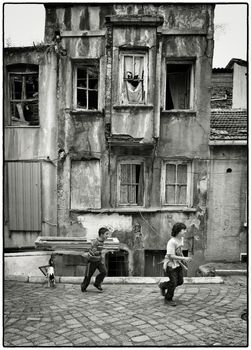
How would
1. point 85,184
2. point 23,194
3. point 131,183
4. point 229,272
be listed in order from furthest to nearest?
point 131,183 → point 85,184 → point 23,194 → point 229,272

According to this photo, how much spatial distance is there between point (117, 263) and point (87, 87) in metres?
5.83

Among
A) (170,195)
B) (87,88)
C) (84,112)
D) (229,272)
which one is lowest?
(229,272)

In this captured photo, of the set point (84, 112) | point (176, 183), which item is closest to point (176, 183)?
point (176, 183)

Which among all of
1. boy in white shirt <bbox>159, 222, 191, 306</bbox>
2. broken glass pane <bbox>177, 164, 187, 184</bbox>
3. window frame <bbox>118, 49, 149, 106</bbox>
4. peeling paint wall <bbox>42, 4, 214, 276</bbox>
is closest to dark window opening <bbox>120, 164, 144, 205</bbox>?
peeling paint wall <bbox>42, 4, 214, 276</bbox>

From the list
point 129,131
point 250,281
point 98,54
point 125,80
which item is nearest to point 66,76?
→ point 98,54

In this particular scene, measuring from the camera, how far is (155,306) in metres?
6.50

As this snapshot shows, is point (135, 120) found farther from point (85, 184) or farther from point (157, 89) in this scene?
point (85, 184)

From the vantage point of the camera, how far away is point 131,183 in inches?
408

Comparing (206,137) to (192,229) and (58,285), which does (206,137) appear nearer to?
(192,229)

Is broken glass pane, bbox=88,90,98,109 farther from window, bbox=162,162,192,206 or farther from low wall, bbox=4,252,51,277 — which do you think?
low wall, bbox=4,252,51,277

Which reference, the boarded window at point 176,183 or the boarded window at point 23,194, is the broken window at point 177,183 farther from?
the boarded window at point 23,194

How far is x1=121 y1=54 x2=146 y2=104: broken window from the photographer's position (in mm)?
9719

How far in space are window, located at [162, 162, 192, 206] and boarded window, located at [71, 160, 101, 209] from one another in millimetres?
2179

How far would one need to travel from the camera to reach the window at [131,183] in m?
10.4
